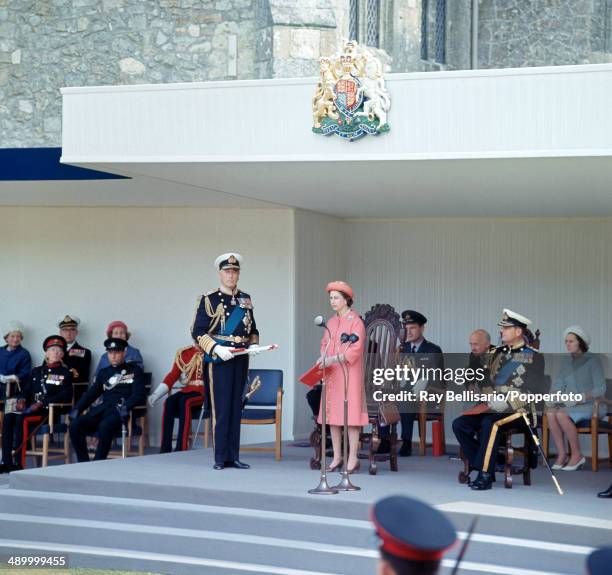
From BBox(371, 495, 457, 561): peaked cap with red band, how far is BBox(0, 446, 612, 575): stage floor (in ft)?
13.4

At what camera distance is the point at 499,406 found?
795 centimetres

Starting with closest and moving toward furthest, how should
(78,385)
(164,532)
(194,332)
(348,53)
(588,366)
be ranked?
(164,532), (348,53), (194,332), (588,366), (78,385)

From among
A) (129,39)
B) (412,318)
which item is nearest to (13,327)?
(129,39)

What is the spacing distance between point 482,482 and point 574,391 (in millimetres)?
1878

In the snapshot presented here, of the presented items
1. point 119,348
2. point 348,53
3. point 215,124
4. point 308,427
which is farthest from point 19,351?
point 348,53

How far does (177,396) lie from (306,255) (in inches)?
78.4

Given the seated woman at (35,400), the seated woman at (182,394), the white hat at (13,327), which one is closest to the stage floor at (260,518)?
the seated woman at (182,394)

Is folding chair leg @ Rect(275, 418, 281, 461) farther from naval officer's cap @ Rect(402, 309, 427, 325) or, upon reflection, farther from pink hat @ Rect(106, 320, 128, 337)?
pink hat @ Rect(106, 320, 128, 337)

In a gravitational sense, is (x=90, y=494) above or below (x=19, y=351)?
below

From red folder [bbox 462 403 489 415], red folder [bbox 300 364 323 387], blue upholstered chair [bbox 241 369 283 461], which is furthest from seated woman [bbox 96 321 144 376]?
Result: red folder [bbox 462 403 489 415]

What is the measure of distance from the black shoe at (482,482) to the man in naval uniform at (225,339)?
1.88 m

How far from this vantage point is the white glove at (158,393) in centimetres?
1024

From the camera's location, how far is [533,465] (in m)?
8.14

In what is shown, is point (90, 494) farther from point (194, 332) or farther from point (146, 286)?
point (146, 286)
